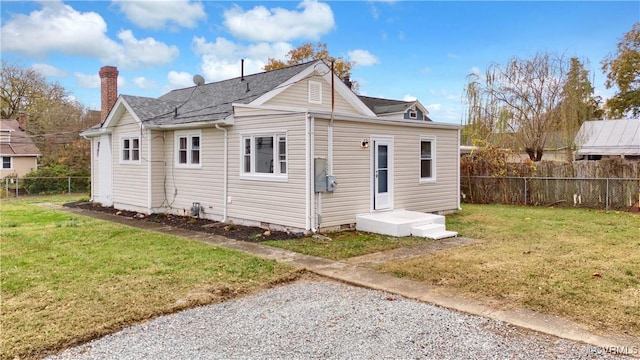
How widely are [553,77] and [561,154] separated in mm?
4094

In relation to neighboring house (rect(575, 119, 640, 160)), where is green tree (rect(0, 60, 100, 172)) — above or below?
above

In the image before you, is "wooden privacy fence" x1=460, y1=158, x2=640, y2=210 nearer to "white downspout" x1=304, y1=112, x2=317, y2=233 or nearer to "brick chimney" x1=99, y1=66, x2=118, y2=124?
"white downspout" x1=304, y1=112, x2=317, y2=233

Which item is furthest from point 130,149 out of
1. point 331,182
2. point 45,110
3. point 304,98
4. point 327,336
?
point 45,110

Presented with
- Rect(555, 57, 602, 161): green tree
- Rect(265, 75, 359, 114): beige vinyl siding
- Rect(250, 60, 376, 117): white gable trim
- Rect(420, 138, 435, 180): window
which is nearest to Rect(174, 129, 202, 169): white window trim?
Rect(250, 60, 376, 117): white gable trim

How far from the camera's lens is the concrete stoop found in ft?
31.1

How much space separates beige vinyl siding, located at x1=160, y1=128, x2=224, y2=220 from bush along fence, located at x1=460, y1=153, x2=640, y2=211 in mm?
9415

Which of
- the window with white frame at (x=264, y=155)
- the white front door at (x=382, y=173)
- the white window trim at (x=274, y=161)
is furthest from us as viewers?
the white front door at (x=382, y=173)

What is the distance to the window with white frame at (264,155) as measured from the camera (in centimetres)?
1005

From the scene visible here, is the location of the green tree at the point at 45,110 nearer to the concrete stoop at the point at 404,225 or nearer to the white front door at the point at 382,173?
the white front door at the point at 382,173

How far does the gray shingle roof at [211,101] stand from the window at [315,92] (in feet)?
2.34

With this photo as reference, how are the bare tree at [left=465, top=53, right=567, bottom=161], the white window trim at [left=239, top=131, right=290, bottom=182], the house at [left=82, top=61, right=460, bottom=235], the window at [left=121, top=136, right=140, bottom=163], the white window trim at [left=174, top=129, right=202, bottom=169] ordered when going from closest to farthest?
the house at [left=82, top=61, right=460, bottom=235] < the white window trim at [left=239, top=131, right=290, bottom=182] < the white window trim at [left=174, top=129, right=202, bottom=169] < the window at [left=121, top=136, right=140, bottom=163] < the bare tree at [left=465, top=53, right=567, bottom=161]

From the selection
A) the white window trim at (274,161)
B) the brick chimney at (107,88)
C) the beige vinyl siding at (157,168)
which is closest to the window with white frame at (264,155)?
the white window trim at (274,161)

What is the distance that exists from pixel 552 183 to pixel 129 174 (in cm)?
1428

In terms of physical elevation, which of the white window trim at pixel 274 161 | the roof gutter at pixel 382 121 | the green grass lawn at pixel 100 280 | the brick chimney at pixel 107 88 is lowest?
the green grass lawn at pixel 100 280
